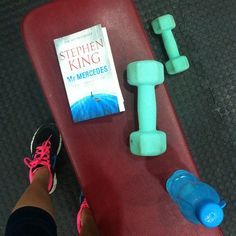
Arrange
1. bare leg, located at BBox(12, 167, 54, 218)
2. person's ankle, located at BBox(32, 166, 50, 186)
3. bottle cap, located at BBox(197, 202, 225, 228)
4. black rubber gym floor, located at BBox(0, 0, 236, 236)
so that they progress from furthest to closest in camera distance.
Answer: black rubber gym floor, located at BBox(0, 0, 236, 236) < person's ankle, located at BBox(32, 166, 50, 186) < bare leg, located at BBox(12, 167, 54, 218) < bottle cap, located at BBox(197, 202, 225, 228)

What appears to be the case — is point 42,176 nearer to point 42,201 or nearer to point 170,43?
point 42,201

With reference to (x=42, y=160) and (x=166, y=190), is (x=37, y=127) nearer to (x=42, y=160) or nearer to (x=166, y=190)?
(x=42, y=160)

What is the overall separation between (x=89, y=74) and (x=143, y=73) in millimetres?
139

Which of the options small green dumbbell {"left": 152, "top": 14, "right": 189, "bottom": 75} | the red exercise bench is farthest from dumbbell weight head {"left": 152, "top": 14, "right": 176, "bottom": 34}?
the red exercise bench

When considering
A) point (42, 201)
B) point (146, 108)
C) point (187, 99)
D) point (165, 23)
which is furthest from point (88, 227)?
point (165, 23)

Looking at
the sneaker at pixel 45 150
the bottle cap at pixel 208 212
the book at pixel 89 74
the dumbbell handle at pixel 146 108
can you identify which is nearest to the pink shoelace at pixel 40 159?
the sneaker at pixel 45 150

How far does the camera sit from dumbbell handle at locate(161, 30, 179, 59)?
3.37 feet

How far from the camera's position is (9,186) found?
1135 mm

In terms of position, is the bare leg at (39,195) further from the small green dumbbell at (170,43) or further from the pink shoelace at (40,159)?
the small green dumbbell at (170,43)

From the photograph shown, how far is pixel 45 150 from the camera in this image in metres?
1.08

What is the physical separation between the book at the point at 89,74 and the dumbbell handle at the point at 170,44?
1.06 feet

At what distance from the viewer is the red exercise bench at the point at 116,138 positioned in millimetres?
776

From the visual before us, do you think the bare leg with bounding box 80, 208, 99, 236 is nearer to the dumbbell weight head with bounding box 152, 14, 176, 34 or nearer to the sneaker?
the sneaker

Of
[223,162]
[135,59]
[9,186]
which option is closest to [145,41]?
[135,59]
